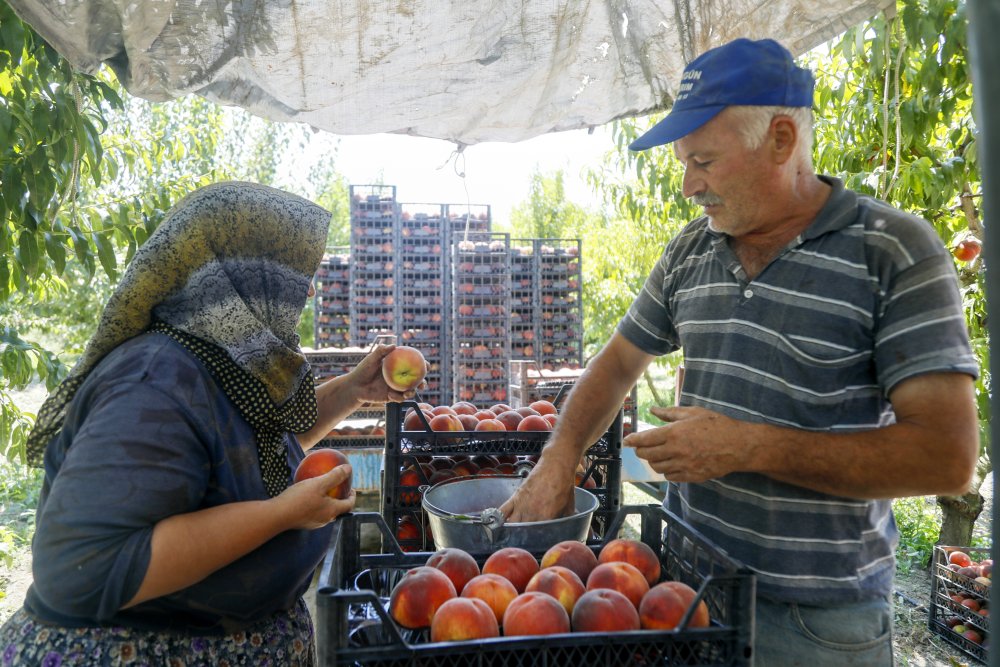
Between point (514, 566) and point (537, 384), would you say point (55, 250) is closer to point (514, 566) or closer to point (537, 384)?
point (514, 566)

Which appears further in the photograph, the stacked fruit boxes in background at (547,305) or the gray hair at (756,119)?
the stacked fruit boxes in background at (547,305)

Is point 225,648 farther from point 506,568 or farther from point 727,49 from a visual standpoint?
point 727,49

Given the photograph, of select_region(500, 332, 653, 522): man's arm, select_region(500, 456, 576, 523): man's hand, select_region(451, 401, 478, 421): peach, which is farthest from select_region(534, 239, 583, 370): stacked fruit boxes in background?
select_region(500, 456, 576, 523): man's hand

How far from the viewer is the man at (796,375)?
1.44 meters

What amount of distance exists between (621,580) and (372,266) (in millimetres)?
9925

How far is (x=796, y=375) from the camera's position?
5.29ft

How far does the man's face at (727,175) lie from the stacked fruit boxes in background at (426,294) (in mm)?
9163

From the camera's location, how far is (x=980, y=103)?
0.41 meters

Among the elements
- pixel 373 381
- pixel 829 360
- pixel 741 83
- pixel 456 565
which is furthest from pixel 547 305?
pixel 456 565

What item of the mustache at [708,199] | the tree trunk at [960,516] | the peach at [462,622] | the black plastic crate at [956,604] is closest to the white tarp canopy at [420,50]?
the mustache at [708,199]

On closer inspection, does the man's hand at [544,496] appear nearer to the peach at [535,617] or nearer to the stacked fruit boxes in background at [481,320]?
the peach at [535,617]

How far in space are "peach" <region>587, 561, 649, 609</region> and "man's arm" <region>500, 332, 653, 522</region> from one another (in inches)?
15.7

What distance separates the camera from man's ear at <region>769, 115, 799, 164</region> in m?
1.72

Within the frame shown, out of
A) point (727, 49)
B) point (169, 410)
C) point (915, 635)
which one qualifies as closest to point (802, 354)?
point (727, 49)
